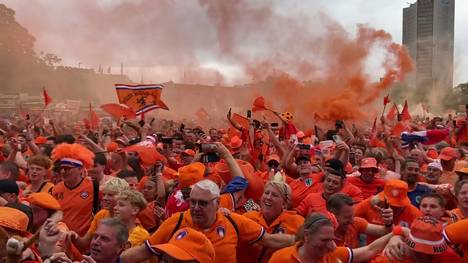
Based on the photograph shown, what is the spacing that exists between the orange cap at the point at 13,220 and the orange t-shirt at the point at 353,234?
2.47m

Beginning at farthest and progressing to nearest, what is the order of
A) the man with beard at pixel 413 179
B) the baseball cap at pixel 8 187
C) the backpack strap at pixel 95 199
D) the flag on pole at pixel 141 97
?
the flag on pole at pixel 141 97
the man with beard at pixel 413 179
the backpack strap at pixel 95 199
the baseball cap at pixel 8 187

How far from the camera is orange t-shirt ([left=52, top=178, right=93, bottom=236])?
579 cm

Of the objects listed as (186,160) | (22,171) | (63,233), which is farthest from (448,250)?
(22,171)

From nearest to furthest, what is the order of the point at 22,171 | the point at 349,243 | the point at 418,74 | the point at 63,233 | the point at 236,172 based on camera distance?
the point at 63,233
the point at 349,243
the point at 236,172
the point at 22,171
the point at 418,74

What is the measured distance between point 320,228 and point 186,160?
17.4 ft

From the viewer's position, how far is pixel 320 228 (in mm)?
3807

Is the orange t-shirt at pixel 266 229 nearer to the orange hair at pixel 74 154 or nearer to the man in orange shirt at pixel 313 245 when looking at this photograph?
the man in orange shirt at pixel 313 245

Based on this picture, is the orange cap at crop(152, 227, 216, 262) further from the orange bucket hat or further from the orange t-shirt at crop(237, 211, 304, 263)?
the orange bucket hat

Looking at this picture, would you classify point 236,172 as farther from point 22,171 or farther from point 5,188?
point 22,171

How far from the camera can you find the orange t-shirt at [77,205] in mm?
5793

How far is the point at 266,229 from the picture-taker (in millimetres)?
4742

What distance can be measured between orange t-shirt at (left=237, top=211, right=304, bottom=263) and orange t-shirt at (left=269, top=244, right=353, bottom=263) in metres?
0.52

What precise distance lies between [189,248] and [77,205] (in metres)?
2.70

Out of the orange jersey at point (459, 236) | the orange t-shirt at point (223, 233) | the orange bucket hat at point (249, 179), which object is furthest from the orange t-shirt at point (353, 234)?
the orange bucket hat at point (249, 179)
